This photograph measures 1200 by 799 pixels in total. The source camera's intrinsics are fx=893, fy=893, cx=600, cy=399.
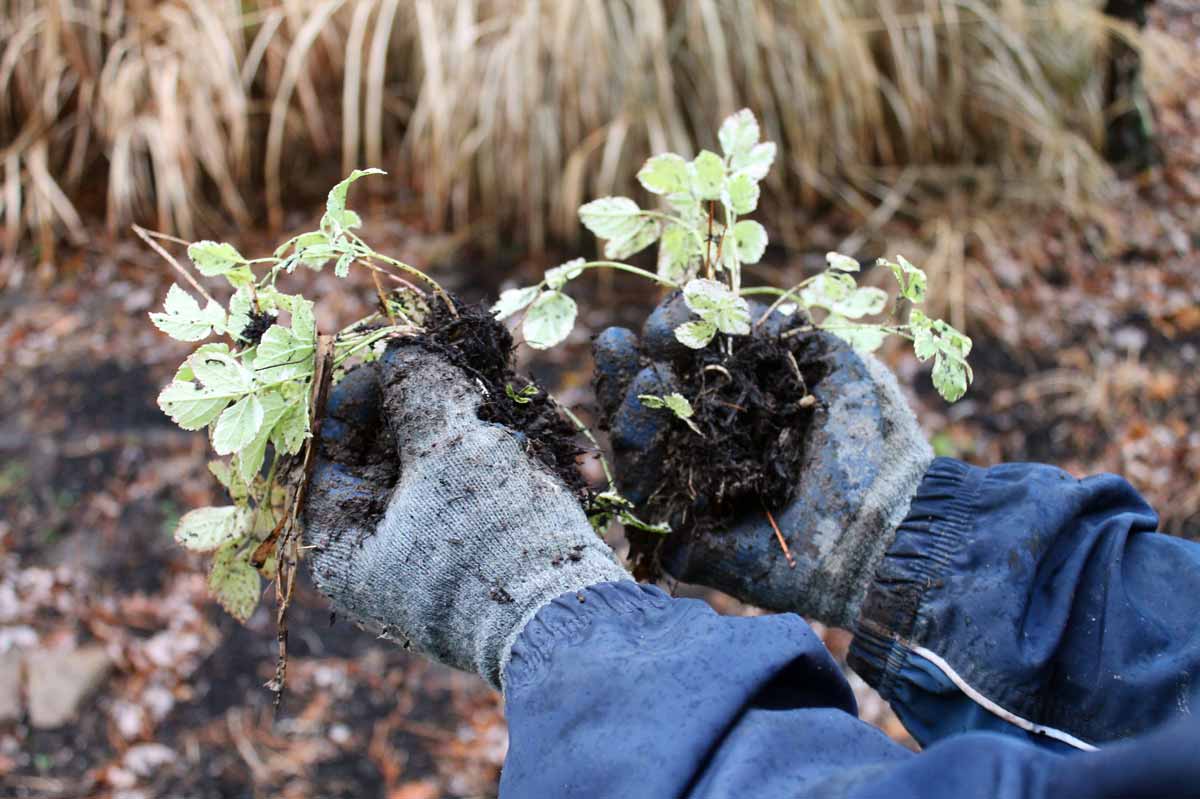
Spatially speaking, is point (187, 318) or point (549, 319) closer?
point (187, 318)

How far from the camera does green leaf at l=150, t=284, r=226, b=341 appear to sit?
1.30 metres

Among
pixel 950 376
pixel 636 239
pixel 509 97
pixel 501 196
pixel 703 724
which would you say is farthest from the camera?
pixel 501 196

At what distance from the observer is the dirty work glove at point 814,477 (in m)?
1.46

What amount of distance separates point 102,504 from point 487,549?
9.24 feet

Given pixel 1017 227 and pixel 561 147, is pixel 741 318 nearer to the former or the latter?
pixel 561 147

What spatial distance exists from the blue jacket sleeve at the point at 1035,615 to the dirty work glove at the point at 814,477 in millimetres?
87

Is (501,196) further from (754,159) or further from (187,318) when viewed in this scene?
(187,318)

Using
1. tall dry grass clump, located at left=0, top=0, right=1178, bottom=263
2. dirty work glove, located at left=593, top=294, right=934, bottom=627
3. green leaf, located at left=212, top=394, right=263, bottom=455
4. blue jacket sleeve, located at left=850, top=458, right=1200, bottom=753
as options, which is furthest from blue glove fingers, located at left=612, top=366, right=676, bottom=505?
tall dry grass clump, located at left=0, top=0, right=1178, bottom=263

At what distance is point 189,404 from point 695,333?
0.78 m

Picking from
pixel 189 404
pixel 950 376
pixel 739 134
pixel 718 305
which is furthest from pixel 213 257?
pixel 950 376

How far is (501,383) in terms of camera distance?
1468 mm

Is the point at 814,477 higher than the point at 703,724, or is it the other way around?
the point at 703,724

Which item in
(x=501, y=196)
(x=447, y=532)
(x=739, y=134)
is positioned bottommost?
(x=501, y=196)

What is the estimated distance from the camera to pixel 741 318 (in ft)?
4.82
